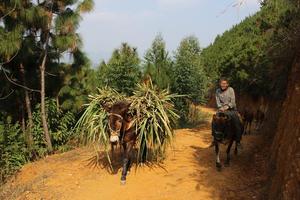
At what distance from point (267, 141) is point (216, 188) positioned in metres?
4.35

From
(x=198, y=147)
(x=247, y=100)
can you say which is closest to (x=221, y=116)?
(x=198, y=147)

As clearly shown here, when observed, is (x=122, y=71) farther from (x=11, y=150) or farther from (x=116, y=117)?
(x=116, y=117)

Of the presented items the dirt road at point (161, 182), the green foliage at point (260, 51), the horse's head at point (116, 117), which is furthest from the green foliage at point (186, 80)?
the horse's head at point (116, 117)

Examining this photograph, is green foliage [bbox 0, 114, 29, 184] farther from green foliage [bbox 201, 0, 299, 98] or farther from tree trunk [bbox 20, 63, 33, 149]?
green foliage [bbox 201, 0, 299, 98]

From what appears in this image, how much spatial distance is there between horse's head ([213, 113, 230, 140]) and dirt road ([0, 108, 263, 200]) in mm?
943

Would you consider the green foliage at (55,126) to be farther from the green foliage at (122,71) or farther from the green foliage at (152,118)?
the green foliage at (152,118)

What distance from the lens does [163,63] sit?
27.7 m

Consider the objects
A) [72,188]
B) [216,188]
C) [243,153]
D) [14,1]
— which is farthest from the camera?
[14,1]

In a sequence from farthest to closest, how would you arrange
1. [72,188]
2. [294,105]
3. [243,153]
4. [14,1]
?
[14,1] → [243,153] → [72,188] → [294,105]

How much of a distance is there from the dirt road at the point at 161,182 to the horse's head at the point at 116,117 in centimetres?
127

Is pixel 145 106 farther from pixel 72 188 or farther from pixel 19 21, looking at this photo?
pixel 19 21

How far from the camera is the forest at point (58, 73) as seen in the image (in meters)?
19.5

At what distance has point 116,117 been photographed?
10.1 m

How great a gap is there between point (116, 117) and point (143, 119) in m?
0.86
